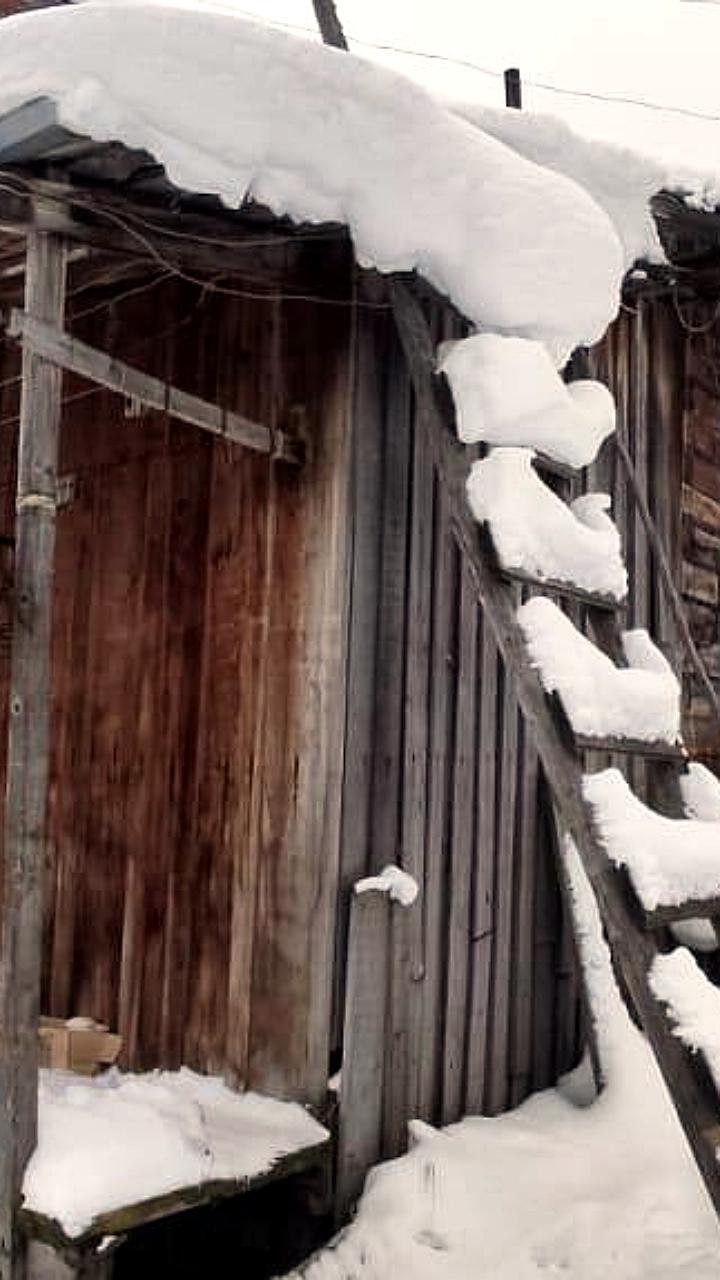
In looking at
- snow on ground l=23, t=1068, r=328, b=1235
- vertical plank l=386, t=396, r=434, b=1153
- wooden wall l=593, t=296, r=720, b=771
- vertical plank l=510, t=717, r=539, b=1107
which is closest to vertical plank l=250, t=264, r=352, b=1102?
snow on ground l=23, t=1068, r=328, b=1235

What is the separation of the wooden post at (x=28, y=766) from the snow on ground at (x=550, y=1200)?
1.12 metres

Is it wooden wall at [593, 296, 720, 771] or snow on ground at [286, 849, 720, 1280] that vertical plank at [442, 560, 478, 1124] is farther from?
wooden wall at [593, 296, 720, 771]

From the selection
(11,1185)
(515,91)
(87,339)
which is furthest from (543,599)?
(515,91)

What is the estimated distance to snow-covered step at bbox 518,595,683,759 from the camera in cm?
420

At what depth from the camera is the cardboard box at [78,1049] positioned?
550cm

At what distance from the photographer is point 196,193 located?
4273 millimetres

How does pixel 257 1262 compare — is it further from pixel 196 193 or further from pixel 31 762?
pixel 196 193

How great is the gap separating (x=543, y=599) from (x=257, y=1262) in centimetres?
271

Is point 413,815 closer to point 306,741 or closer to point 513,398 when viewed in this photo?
point 306,741

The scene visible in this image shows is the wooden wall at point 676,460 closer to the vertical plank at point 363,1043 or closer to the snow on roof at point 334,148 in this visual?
the snow on roof at point 334,148

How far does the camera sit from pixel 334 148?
4.38 meters

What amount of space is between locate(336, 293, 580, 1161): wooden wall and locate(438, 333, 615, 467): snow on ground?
71 centimetres

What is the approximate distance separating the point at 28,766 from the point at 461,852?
6.67ft

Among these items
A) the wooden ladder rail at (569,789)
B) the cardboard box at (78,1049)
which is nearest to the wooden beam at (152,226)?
the wooden ladder rail at (569,789)
